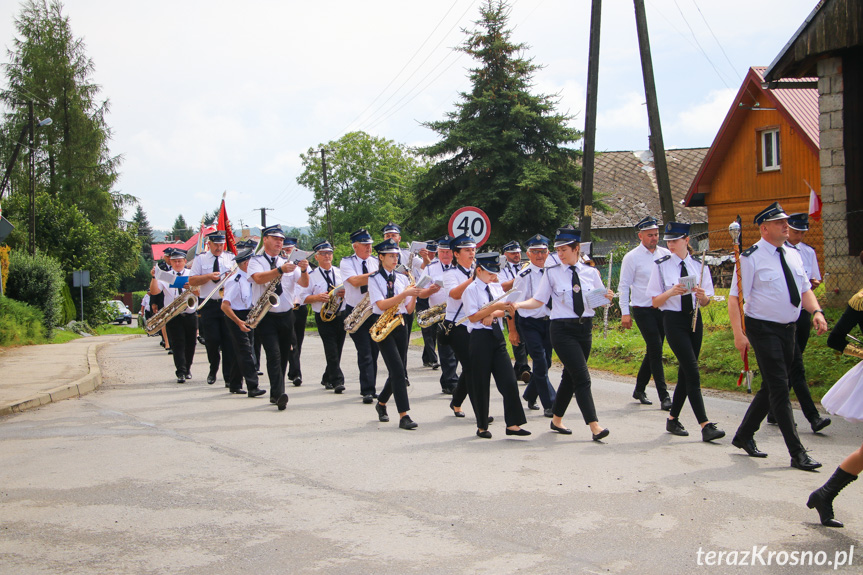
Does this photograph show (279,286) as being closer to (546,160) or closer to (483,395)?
(483,395)

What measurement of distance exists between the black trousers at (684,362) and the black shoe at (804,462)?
4.19 ft

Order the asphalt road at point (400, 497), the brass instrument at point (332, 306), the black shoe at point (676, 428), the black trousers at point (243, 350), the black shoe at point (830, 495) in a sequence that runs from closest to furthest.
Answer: the asphalt road at point (400, 497), the black shoe at point (830, 495), the black shoe at point (676, 428), the black trousers at point (243, 350), the brass instrument at point (332, 306)

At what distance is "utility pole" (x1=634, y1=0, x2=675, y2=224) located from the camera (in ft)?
57.3

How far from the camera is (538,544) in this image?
15.8 feet

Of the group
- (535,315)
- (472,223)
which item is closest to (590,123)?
(472,223)

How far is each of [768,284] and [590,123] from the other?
12.1m

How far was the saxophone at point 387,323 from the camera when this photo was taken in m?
8.90

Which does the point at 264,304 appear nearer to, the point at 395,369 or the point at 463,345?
the point at 395,369

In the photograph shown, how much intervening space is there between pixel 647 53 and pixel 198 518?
15322 millimetres

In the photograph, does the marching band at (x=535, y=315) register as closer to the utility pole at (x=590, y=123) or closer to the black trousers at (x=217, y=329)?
the black trousers at (x=217, y=329)

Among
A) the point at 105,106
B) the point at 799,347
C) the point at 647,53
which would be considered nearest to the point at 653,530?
the point at 799,347

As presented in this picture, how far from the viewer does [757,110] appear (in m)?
30.2

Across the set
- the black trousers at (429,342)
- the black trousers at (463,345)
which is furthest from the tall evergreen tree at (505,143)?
the black trousers at (463,345)

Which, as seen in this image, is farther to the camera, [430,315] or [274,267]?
[274,267]
